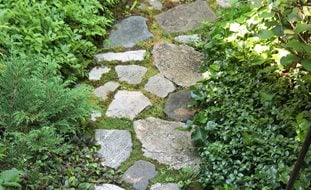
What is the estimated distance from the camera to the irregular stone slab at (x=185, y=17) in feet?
18.3

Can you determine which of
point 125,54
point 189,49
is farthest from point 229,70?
point 125,54

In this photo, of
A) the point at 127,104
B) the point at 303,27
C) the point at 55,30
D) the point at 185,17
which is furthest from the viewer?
the point at 185,17

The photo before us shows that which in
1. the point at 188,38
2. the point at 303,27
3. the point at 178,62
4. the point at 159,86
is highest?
the point at 303,27

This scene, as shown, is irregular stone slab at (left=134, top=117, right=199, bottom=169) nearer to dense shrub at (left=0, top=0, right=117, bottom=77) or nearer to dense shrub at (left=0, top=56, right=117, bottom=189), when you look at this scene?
dense shrub at (left=0, top=56, right=117, bottom=189)

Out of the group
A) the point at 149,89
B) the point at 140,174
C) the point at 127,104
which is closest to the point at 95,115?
the point at 127,104

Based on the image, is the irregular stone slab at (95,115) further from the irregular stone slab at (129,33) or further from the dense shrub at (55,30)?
the irregular stone slab at (129,33)

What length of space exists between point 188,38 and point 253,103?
169cm

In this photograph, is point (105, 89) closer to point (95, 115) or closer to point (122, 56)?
point (95, 115)

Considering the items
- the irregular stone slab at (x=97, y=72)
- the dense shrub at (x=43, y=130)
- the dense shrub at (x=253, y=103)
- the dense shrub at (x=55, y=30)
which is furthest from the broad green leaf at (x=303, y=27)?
the dense shrub at (x=55, y=30)

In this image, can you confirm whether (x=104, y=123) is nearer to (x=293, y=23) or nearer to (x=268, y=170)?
(x=268, y=170)

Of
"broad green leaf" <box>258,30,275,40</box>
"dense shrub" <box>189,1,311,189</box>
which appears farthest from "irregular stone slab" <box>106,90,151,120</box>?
"broad green leaf" <box>258,30,275,40</box>

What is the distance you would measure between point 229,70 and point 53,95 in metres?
1.65

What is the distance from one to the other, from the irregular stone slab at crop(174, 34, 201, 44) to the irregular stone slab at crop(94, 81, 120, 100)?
109cm

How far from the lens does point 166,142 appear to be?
3.93 m
